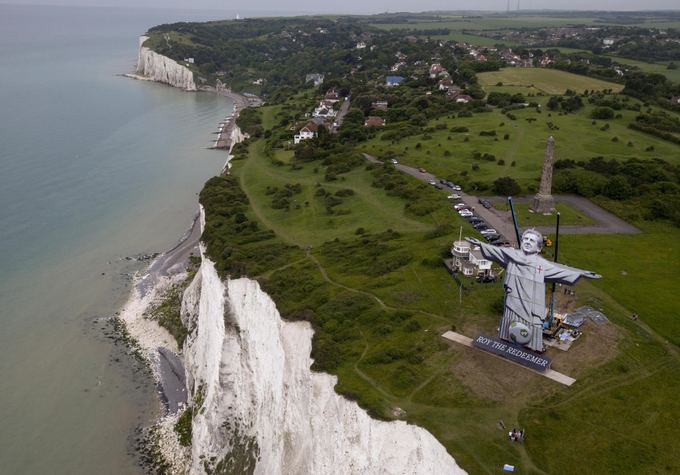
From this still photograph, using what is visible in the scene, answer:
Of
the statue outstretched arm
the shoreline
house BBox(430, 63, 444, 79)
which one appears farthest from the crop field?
house BBox(430, 63, 444, 79)

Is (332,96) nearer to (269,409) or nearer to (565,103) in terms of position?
(565,103)

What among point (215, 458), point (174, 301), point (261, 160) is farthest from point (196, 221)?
point (215, 458)

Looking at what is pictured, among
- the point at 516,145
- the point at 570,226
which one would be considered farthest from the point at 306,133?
the point at 570,226

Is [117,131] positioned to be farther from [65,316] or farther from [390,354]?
[390,354]

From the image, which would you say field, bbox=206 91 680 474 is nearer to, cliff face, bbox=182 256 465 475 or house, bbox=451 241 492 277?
cliff face, bbox=182 256 465 475

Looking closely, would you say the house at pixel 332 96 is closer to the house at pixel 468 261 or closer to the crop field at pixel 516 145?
the crop field at pixel 516 145
